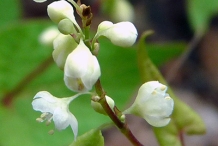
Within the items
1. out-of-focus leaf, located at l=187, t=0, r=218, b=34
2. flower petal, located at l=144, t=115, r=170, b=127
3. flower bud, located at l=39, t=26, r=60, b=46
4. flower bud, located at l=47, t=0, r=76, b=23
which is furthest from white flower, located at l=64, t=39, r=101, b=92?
out-of-focus leaf, located at l=187, t=0, r=218, b=34

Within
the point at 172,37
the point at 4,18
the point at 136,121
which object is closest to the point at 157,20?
the point at 172,37

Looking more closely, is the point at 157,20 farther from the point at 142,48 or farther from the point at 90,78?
the point at 90,78

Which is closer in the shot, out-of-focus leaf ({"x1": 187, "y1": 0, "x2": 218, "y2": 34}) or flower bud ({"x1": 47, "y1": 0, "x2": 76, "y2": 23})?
flower bud ({"x1": 47, "y1": 0, "x2": 76, "y2": 23})

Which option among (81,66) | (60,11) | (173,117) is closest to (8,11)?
(173,117)

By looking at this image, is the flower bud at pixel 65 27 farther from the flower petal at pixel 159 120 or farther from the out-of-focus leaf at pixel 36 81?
the out-of-focus leaf at pixel 36 81

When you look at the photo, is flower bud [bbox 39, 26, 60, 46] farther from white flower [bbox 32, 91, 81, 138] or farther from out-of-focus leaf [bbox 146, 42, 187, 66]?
white flower [bbox 32, 91, 81, 138]

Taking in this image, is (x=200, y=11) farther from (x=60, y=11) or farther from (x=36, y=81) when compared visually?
(x=60, y=11)

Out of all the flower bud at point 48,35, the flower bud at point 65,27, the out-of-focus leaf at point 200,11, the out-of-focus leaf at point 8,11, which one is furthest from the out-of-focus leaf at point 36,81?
the flower bud at point 65,27
